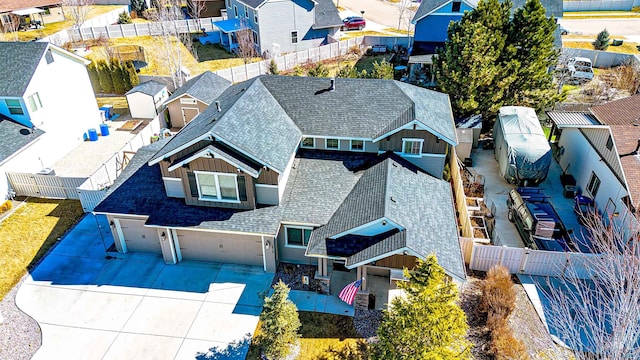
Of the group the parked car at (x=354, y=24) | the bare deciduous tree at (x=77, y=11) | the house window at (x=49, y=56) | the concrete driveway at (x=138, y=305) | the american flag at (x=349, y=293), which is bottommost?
the concrete driveway at (x=138, y=305)

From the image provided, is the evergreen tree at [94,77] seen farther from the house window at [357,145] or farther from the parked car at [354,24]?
the parked car at [354,24]

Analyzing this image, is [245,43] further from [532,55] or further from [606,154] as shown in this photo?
[606,154]

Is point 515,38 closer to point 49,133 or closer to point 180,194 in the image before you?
point 180,194

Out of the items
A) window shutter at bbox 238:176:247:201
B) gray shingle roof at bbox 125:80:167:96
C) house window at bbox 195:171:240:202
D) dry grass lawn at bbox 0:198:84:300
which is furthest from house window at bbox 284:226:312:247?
gray shingle roof at bbox 125:80:167:96

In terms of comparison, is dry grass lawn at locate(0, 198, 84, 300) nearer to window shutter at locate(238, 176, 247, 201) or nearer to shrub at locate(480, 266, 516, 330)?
window shutter at locate(238, 176, 247, 201)

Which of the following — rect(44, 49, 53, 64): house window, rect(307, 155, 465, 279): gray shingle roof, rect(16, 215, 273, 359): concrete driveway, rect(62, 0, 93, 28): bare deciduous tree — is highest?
rect(62, 0, 93, 28): bare deciduous tree

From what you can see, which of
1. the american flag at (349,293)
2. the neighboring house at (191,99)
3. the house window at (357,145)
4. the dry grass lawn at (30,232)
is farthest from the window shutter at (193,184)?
the neighboring house at (191,99)

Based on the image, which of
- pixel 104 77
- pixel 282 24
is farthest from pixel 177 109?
pixel 282 24
